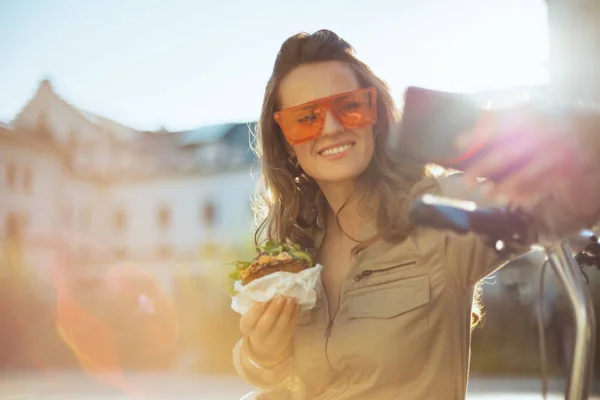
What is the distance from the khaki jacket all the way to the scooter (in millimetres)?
967

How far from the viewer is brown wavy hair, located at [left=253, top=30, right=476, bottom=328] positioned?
2953 mm

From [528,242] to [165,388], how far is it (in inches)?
919

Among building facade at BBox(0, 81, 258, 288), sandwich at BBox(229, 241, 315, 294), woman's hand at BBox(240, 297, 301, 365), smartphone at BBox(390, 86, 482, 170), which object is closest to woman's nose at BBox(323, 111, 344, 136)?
sandwich at BBox(229, 241, 315, 294)

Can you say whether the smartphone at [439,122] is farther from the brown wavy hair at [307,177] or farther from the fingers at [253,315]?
the fingers at [253,315]

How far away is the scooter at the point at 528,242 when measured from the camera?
116 cm

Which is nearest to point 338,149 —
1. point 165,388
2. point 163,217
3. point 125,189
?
point 165,388

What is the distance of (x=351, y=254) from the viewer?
2.93 meters

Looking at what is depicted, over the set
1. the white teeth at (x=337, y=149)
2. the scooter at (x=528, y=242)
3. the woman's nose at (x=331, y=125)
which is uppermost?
the woman's nose at (x=331, y=125)

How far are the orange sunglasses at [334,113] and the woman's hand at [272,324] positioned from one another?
663 mm

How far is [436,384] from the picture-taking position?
2479 millimetres

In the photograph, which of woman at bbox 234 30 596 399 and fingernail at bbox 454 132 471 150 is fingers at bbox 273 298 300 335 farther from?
fingernail at bbox 454 132 471 150

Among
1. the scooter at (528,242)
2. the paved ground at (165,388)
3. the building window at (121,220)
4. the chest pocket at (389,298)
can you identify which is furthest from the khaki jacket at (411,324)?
the building window at (121,220)

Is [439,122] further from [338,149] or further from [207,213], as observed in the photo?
[207,213]

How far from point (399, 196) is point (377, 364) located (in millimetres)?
745
